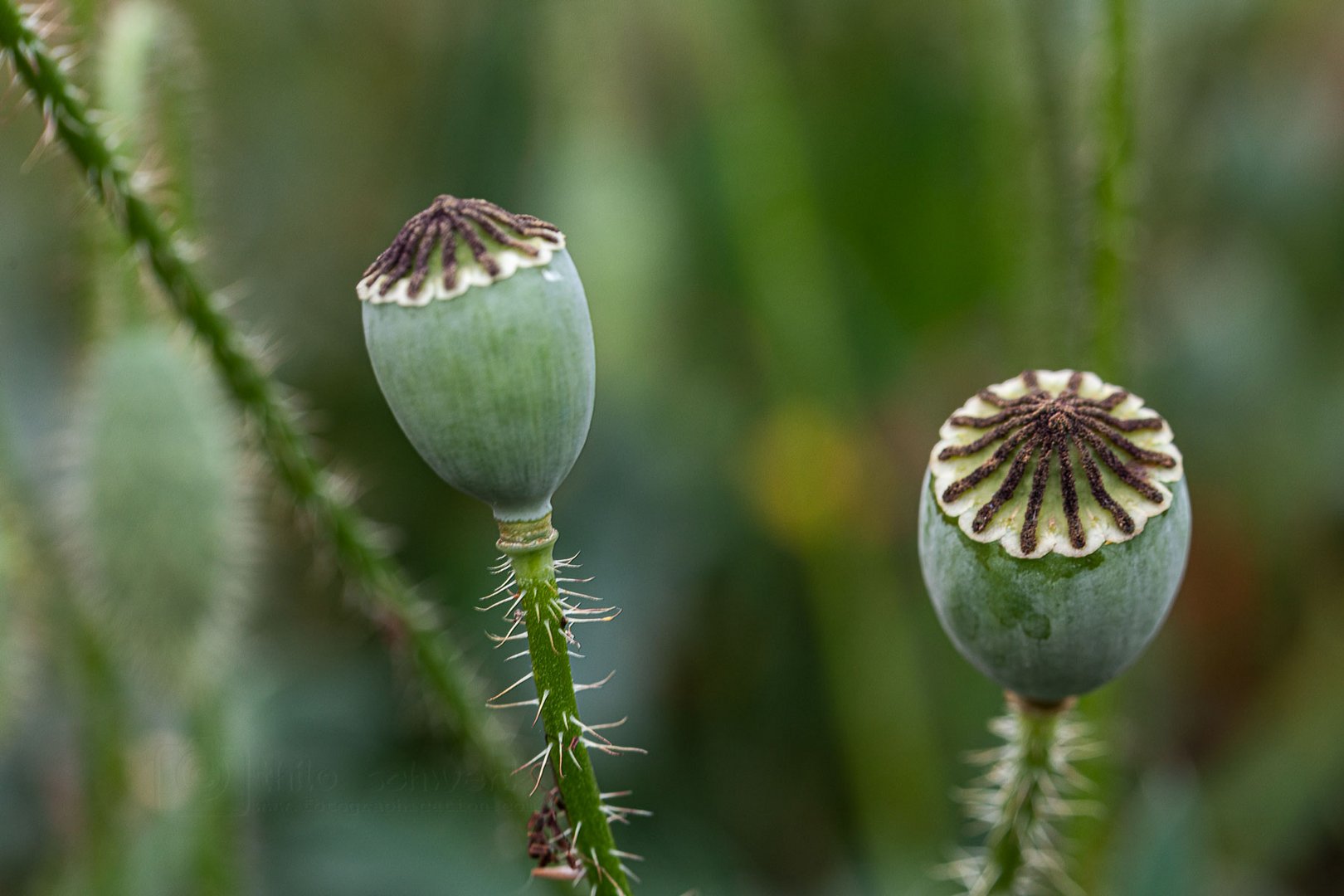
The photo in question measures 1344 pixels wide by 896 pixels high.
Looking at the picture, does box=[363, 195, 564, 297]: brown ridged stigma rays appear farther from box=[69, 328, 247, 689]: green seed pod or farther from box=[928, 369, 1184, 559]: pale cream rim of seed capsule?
box=[69, 328, 247, 689]: green seed pod

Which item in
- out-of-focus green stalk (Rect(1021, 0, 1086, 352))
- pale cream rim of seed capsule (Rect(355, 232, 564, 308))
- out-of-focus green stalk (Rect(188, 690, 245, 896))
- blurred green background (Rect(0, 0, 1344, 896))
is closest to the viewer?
pale cream rim of seed capsule (Rect(355, 232, 564, 308))

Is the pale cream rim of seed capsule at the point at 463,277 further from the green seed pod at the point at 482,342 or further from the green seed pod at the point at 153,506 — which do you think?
the green seed pod at the point at 153,506

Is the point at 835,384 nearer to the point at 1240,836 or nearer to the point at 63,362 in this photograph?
the point at 1240,836

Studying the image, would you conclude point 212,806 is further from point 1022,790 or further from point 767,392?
point 767,392

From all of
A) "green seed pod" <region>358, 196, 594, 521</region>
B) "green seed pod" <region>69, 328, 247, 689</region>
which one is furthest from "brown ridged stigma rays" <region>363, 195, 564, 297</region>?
"green seed pod" <region>69, 328, 247, 689</region>

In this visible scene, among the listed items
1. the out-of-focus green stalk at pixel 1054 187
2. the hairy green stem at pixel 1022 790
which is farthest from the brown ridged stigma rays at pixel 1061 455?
the out-of-focus green stalk at pixel 1054 187
